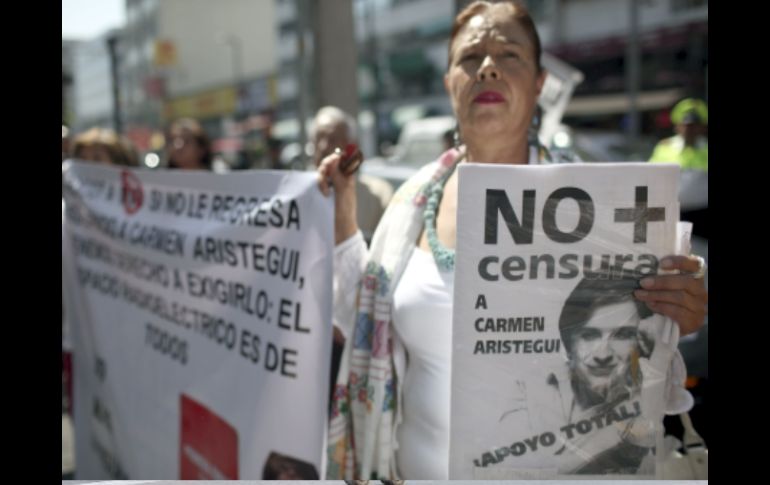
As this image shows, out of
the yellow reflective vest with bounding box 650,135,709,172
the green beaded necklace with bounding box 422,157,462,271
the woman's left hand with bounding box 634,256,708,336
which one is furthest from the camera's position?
the yellow reflective vest with bounding box 650,135,709,172

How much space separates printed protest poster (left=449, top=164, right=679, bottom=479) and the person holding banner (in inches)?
8.9

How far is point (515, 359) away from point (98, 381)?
2.25 m

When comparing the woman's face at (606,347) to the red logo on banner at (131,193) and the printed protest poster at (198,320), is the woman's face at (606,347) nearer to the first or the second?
the printed protest poster at (198,320)

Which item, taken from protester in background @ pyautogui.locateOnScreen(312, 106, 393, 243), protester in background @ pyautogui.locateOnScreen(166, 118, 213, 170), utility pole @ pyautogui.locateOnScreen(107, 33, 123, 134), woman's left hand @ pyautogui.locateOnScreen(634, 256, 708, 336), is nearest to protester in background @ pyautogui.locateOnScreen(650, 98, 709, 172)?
protester in background @ pyautogui.locateOnScreen(312, 106, 393, 243)

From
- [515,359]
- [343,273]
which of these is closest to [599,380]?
[515,359]

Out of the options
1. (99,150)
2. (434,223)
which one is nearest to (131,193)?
(434,223)

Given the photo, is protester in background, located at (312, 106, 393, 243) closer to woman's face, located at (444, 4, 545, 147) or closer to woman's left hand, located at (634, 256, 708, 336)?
woman's face, located at (444, 4, 545, 147)

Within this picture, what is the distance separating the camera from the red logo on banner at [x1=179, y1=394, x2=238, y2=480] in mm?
2736

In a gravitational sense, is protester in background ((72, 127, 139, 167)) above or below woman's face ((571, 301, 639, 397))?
above

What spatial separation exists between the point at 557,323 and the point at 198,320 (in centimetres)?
144

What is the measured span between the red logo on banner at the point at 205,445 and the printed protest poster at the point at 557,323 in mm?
1102

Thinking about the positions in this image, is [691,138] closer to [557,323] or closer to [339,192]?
[339,192]

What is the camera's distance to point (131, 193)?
336 cm
